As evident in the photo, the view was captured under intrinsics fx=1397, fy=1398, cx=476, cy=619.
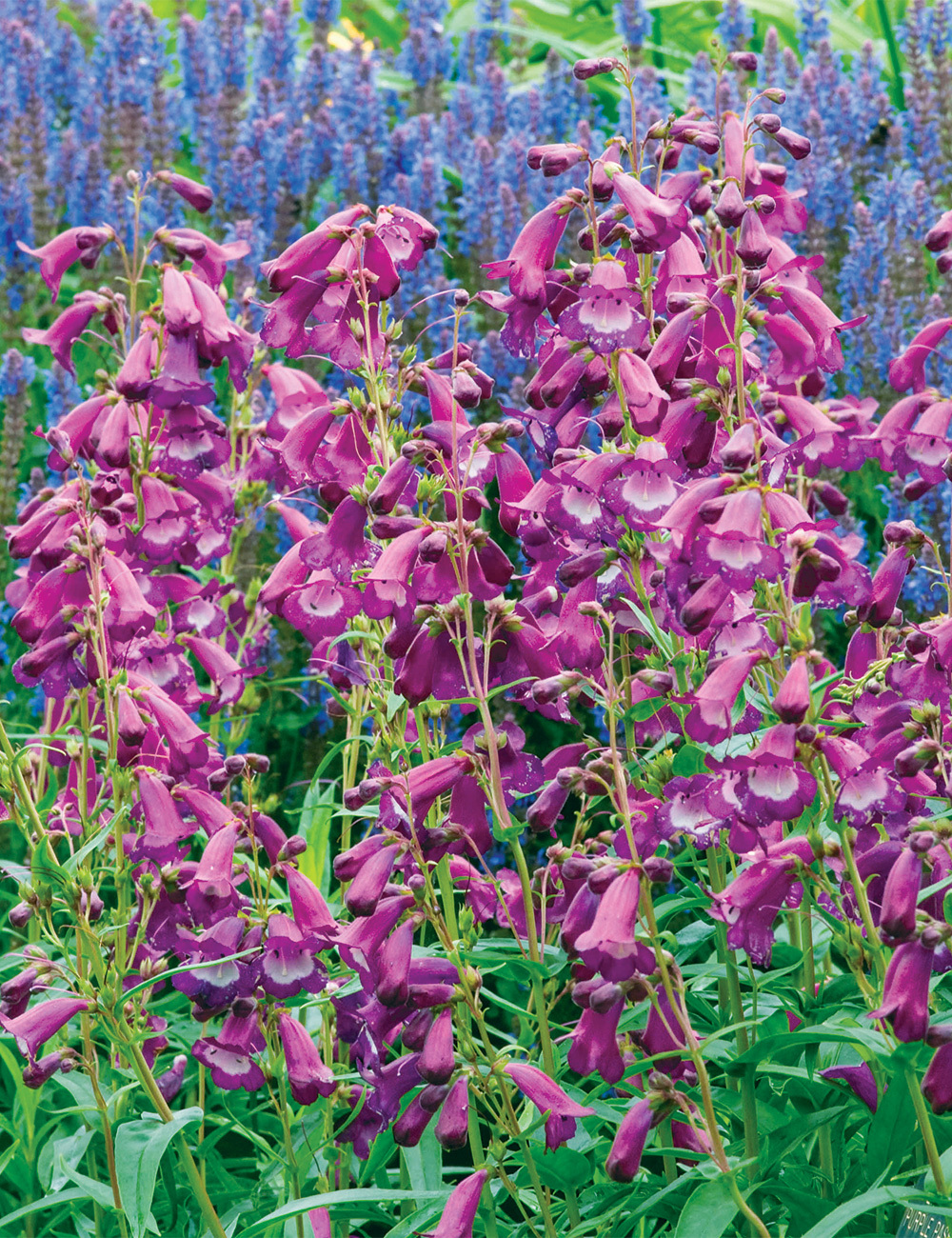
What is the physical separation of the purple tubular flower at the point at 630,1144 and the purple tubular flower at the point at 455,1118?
21 centimetres

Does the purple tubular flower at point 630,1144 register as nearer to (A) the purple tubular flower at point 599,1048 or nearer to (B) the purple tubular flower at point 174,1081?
(A) the purple tubular flower at point 599,1048

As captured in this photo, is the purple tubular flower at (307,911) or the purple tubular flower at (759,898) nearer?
the purple tubular flower at (759,898)

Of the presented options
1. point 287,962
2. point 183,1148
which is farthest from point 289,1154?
point 287,962

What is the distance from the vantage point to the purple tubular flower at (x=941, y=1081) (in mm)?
1754

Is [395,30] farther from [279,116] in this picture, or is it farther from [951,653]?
[951,653]

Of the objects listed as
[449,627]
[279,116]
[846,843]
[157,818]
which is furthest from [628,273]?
[279,116]

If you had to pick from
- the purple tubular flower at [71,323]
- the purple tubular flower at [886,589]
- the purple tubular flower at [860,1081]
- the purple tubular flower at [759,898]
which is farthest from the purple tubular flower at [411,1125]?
the purple tubular flower at [71,323]

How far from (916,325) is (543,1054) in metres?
3.16

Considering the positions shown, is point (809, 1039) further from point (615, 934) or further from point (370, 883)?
point (370, 883)

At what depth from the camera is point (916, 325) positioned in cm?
448

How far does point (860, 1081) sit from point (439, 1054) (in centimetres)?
64

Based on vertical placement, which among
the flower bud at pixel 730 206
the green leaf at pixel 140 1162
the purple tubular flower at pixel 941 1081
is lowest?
the green leaf at pixel 140 1162

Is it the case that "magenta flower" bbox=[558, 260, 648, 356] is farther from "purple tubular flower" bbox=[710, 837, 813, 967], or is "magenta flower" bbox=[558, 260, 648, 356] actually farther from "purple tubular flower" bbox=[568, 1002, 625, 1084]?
"purple tubular flower" bbox=[568, 1002, 625, 1084]

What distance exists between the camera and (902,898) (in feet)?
5.69
